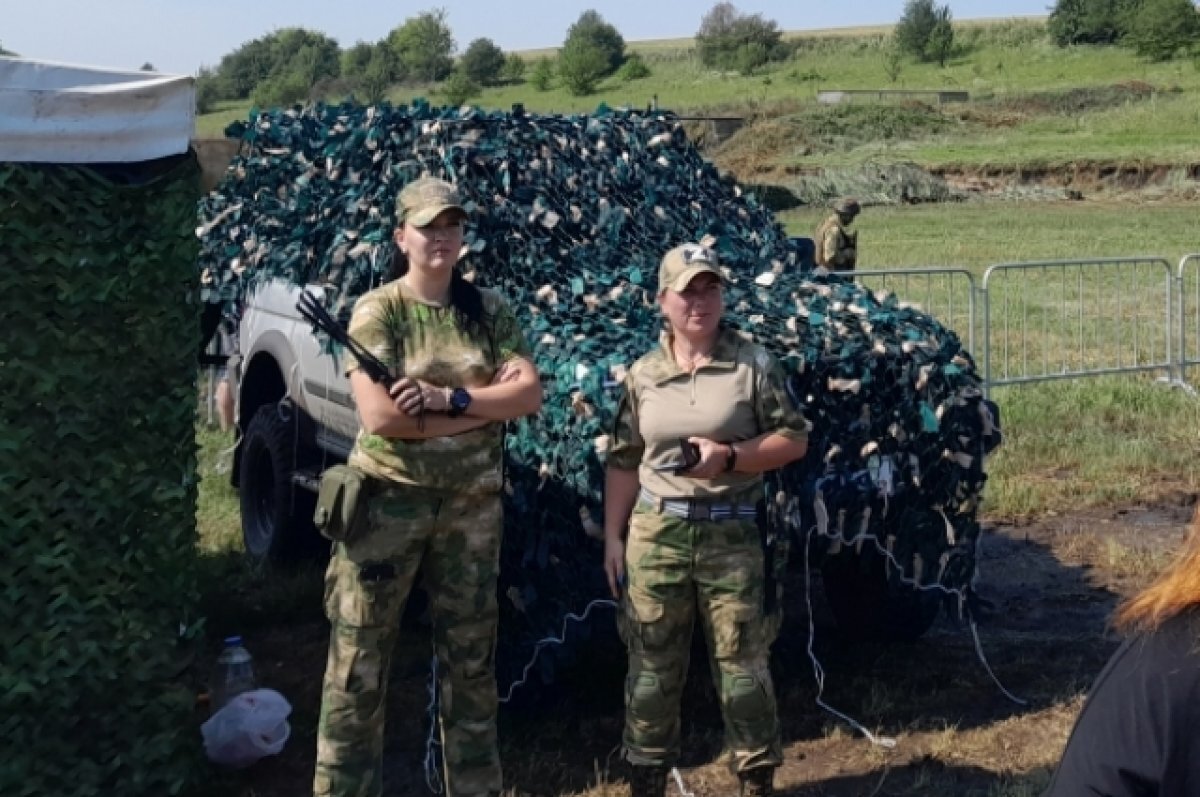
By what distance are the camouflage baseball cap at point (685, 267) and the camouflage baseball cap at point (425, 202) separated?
0.58 metres

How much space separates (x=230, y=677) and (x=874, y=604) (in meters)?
2.43

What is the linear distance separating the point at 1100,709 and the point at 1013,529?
20.8 ft

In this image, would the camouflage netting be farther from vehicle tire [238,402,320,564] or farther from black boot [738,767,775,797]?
vehicle tire [238,402,320,564]

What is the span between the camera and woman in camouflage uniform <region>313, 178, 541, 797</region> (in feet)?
13.7

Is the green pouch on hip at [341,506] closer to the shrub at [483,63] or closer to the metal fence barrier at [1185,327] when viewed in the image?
the metal fence barrier at [1185,327]

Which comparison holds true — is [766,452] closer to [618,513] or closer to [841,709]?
[618,513]

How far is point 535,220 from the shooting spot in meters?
5.79

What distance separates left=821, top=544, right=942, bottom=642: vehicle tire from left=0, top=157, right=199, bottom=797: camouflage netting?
2335 mm

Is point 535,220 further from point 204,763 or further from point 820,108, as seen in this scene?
point 820,108

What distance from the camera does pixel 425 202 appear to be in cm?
420

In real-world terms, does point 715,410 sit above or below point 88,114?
below

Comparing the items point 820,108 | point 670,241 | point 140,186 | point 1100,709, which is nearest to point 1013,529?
point 670,241

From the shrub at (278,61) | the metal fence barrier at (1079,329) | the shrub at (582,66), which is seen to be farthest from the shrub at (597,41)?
the metal fence barrier at (1079,329)

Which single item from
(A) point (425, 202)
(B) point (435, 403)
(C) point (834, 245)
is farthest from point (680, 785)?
(C) point (834, 245)
